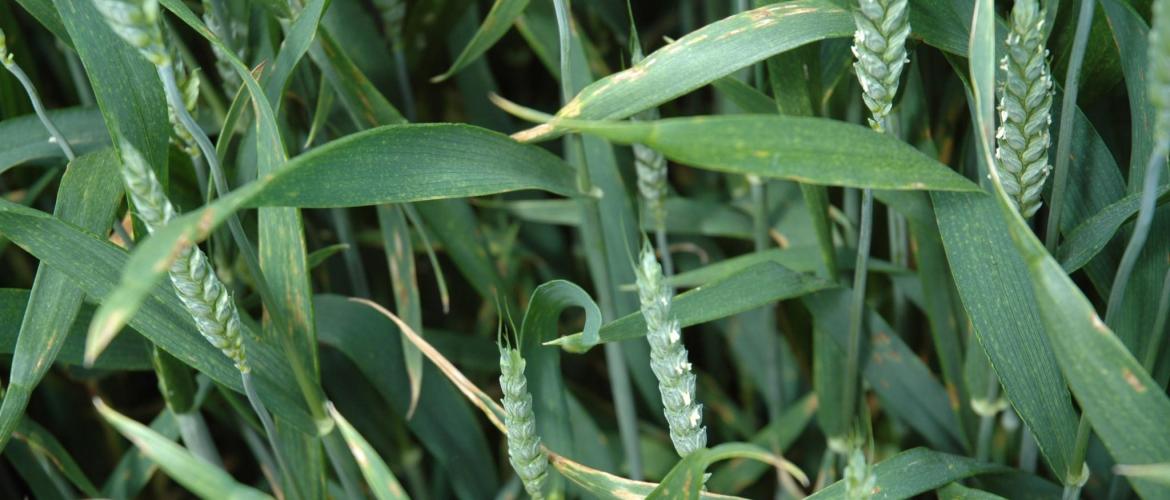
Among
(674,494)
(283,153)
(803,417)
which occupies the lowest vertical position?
(803,417)

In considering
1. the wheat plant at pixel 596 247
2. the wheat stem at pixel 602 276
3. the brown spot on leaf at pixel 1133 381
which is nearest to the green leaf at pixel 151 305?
the wheat plant at pixel 596 247

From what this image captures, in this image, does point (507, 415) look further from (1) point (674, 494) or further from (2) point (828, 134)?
(2) point (828, 134)

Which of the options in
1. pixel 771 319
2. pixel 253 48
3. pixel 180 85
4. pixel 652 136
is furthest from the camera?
pixel 771 319

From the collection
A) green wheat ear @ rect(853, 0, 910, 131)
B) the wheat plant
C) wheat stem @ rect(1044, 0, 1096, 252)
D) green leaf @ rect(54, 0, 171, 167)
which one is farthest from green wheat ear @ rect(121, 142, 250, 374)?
wheat stem @ rect(1044, 0, 1096, 252)

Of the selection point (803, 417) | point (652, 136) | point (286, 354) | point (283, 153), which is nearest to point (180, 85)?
point (283, 153)

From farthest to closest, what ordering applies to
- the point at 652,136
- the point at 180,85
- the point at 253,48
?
1. the point at 253,48
2. the point at 180,85
3. the point at 652,136

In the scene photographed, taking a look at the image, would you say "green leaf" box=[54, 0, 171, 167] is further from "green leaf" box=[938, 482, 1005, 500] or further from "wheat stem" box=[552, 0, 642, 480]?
"green leaf" box=[938, 482, 1005, 500]
